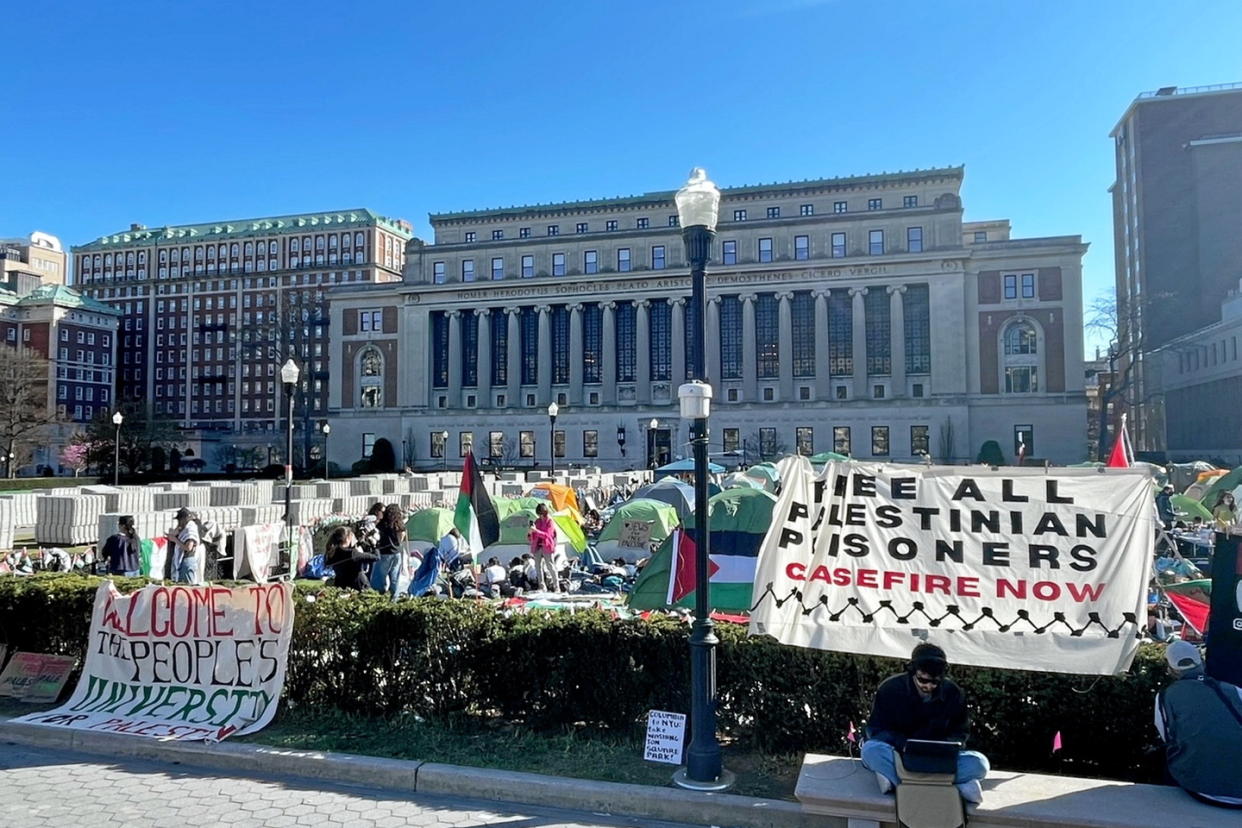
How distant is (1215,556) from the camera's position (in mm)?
6172

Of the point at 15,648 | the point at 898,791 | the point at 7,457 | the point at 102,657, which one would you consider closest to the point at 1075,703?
the point at 898,791

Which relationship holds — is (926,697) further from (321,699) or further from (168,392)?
(168,392)

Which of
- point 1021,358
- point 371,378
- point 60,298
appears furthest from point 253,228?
point 1021,358

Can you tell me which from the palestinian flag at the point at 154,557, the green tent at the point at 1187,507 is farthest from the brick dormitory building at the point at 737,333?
the palestinian flag at the point at 154,557

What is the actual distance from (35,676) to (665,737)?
677 centimetres

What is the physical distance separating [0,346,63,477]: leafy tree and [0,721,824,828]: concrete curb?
71.4 metres

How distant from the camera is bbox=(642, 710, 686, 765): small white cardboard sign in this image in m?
6.85

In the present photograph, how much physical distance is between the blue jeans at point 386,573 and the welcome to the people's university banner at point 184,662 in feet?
15.0

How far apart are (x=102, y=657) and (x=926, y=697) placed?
7990mm

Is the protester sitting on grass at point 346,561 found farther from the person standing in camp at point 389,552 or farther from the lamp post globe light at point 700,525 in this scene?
the lamp post globe light at point 700,525

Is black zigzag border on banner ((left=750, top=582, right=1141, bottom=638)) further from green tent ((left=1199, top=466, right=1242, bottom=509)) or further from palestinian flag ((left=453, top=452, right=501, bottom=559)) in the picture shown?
green tent ((left=1199, top=466, right=1242, bottom=509))

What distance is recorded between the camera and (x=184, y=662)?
8305 millimetres

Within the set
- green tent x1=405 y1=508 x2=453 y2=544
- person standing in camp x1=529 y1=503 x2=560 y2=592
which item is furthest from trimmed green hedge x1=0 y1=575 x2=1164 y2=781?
green tent x1=405 y1=508 x2=453 y2=544

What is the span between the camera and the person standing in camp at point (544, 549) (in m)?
16.9
